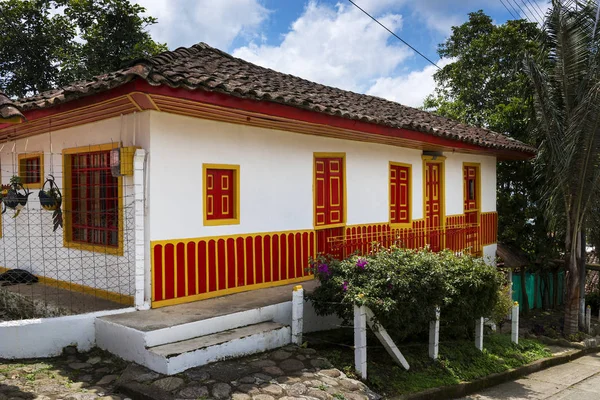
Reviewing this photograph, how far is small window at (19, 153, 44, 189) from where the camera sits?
307 inches

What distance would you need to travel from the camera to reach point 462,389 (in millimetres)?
6039

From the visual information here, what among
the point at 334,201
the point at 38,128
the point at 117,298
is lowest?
the point at 117,298

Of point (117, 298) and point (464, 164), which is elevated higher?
point (464, 164)

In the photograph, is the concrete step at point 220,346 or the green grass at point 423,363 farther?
the green grass at point 423,363

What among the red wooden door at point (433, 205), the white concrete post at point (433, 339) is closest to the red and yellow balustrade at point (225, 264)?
the white concrete post at point (433, 339)

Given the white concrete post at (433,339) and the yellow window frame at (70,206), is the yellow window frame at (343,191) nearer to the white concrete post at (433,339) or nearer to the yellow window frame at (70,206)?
the white concrete post at (433,339)

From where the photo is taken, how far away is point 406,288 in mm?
5652

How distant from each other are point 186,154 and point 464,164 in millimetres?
7529

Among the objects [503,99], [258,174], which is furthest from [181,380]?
[503,99]

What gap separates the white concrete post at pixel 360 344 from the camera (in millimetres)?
5320

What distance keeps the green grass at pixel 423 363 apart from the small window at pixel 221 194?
6.51ft

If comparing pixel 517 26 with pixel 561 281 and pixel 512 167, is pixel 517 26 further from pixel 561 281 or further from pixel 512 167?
pixel 561 281

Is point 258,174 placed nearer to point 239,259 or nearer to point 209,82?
point 239,259

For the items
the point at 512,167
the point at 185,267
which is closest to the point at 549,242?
the point at 512,167
